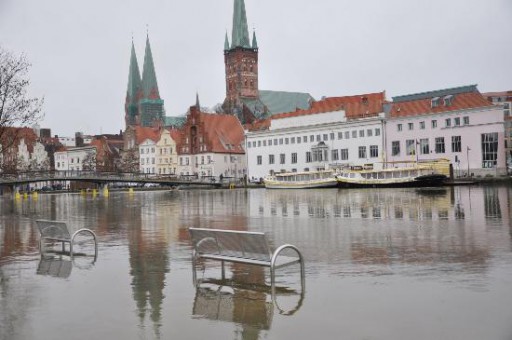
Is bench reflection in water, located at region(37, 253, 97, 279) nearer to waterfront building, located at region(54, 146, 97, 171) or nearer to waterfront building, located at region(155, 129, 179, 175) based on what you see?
waterfront building, located at region(155, 129, 179, 175)

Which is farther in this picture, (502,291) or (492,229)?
(492,229)

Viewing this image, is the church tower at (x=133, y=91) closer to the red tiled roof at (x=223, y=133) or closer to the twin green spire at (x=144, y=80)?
the twin green spire at (x=144, y=80)

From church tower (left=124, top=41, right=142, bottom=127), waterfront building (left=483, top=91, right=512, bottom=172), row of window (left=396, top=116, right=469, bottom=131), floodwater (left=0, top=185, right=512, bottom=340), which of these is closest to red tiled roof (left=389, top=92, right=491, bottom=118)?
row of window (left=396, top=116, right=469, bottom=131)

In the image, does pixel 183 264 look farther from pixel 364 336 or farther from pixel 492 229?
pixel 492 229

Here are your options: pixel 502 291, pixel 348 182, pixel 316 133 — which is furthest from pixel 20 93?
pixel 316 133

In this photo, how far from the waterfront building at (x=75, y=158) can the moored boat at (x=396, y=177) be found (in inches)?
3395

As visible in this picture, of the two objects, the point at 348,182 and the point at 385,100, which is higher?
the point at 385,100

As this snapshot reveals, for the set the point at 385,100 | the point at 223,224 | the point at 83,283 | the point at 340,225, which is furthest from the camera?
the point at 385,100

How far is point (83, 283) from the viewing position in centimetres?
1032

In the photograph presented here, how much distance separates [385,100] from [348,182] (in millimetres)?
27945

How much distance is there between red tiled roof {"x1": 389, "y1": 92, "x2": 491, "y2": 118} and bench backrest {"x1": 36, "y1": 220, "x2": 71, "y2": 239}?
77.5 m

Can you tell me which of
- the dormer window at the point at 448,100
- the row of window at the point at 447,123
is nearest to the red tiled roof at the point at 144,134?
the row of window at the point at 447,123

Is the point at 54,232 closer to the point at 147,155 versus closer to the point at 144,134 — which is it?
the point at 147,155

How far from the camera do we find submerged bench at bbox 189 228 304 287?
9.41 metres
